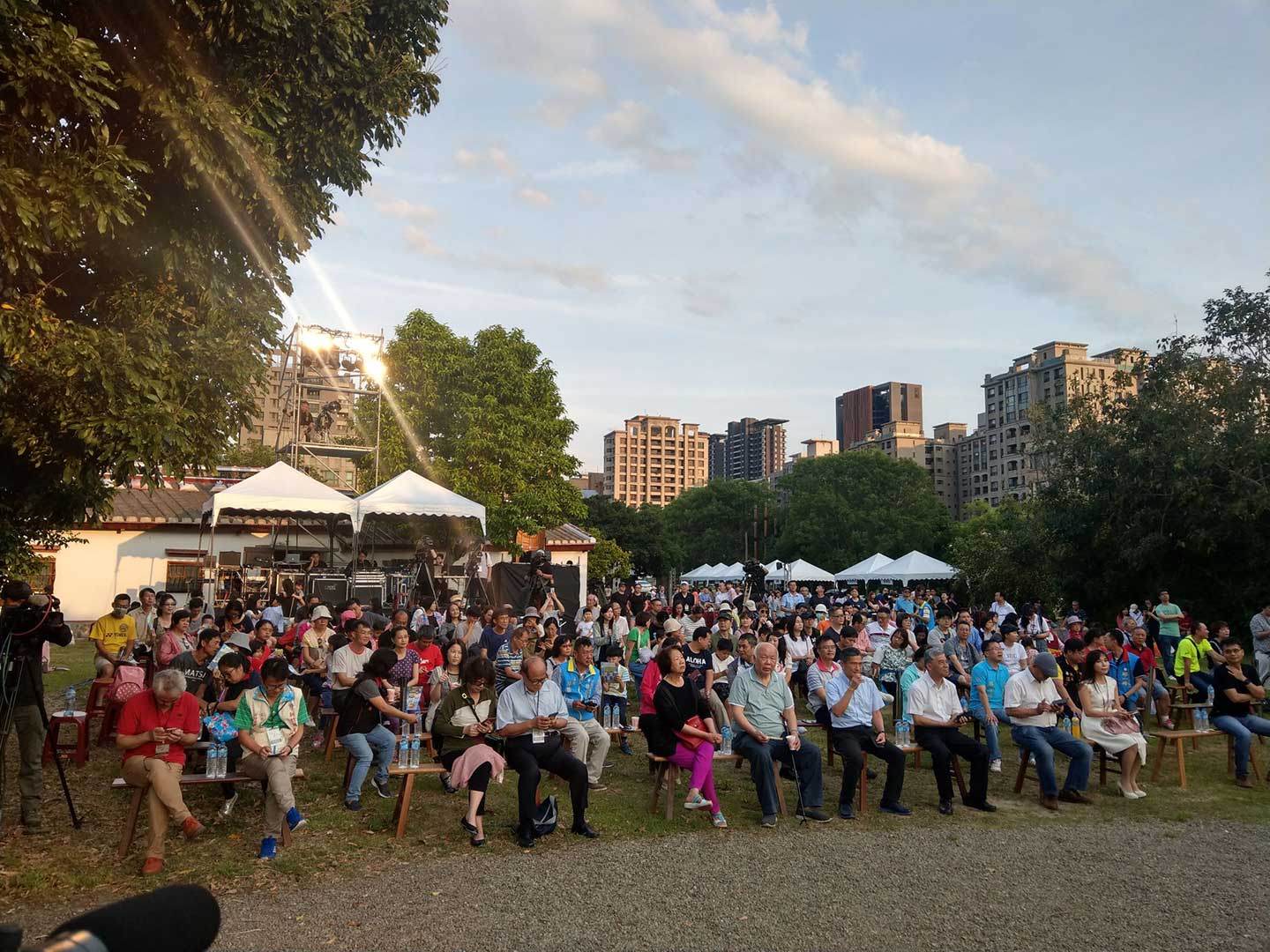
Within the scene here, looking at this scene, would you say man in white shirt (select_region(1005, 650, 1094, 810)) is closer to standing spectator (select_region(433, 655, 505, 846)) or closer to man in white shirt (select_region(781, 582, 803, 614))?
standing spectator (select_region(433, 655, 505, 846))

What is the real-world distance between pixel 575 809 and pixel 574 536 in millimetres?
30280

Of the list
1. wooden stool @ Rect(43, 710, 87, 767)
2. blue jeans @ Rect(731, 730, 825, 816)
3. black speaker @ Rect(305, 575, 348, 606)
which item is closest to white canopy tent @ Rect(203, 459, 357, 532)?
black speaker @ Rect(305, 575, 348, 606)

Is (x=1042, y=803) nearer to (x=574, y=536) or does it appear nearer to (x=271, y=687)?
(x=271, y=687)

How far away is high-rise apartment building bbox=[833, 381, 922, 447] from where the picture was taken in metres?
182

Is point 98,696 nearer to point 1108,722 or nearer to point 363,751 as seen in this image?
point 363,751

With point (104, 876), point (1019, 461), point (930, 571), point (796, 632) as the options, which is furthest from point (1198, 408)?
point (1019, 461)

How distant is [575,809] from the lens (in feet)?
22.9

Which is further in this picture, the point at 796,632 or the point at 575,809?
the point at 796,632

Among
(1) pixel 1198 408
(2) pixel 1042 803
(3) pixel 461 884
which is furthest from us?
(1) pixel 1198 408

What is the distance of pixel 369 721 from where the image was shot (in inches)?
303

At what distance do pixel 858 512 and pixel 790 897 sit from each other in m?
59.3

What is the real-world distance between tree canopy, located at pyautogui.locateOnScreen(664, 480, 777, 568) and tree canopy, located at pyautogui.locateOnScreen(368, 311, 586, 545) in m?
45.3

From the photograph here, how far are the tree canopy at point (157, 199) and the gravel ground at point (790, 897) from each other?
3577 millimetres

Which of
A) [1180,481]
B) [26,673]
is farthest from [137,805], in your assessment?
[1180,481]
